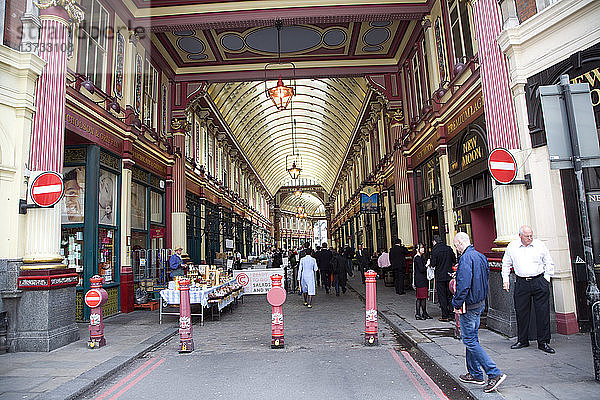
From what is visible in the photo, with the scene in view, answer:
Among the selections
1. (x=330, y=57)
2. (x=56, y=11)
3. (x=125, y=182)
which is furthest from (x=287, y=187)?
(x=56, y=11)

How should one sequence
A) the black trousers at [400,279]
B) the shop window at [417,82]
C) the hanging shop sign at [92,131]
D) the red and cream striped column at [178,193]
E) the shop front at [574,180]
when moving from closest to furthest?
1. the shop front at [574,180]
2. the hanging shop sign at [92,131]
3. the black trousers at [400,279]
4. the shop window at [417,82]
5. the red and cream striped column at [178,193]

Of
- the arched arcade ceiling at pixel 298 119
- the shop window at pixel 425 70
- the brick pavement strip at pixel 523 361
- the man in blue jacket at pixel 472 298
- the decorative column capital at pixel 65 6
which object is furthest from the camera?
the arched arcade ceiling at pixel 298 119

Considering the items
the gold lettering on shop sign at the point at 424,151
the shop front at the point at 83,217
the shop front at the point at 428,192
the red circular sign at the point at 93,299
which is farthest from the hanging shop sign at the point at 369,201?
the red circular sign at the point at 93,299

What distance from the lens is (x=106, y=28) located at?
11.5 metres

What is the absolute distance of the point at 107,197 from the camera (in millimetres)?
11258

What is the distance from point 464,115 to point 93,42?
917 centimetres

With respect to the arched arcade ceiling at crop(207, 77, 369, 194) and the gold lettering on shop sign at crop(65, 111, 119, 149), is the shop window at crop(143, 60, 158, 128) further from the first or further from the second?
the arched arcade ceiling at crop(207, 77, 369, 194)

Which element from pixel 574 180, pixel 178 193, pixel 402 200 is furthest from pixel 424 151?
pixel 178 193

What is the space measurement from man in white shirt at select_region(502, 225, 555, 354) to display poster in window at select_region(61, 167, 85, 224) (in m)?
9.12

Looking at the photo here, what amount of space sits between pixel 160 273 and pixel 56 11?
8.73m

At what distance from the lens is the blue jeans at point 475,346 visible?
4320mm

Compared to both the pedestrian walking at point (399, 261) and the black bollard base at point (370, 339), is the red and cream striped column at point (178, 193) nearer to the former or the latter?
the pedestrian walking at point (399, 261)

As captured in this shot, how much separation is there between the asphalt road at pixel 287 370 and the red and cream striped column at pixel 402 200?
7.51 metres

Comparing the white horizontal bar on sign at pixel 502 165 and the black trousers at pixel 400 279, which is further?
the black trousers at pixel 400 279
